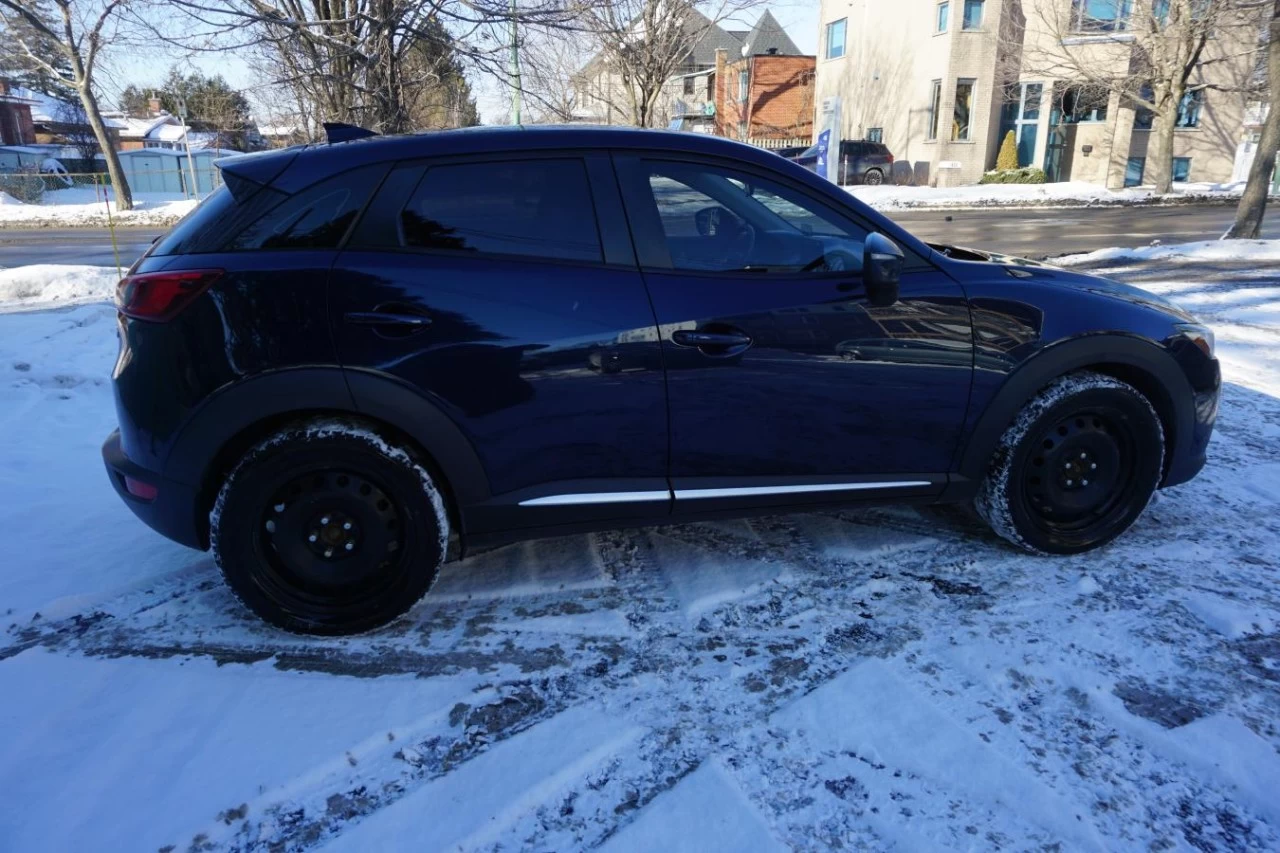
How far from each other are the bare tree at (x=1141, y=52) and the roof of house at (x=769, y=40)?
22861 mm

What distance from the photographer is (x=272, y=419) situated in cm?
300

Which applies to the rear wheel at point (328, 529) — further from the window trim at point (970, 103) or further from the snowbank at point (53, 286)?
the window trim at point (970, 103)

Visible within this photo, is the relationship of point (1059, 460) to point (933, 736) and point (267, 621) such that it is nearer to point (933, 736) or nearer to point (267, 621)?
point (933, 736)

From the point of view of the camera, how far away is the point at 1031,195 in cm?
2767

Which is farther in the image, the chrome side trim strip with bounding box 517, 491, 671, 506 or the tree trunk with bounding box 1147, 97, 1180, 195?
the tree trunk with bounding box 1147, 97, 1180, 195

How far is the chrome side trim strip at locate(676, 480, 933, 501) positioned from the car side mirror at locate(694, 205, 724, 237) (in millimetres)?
999

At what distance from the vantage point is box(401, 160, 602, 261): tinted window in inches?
120

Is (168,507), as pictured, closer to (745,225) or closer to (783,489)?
(783,489)

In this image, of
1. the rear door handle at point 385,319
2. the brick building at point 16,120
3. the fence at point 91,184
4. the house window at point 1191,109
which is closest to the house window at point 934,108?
the house window at point 1191,109

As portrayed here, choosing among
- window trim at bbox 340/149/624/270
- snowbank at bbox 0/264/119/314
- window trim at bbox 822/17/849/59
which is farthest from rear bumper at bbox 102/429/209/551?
window trim at bbox 822/17/849/59

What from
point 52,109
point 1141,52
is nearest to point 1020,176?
point 1141,52

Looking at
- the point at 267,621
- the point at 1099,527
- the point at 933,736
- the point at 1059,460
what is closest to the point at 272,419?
the point at 267,621

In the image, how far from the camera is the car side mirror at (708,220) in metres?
3.30

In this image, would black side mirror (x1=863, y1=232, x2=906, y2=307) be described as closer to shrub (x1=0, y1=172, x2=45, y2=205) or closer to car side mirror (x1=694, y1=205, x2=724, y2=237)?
car side mirror (x1=694, y1=205, x2=724, y2=237)
